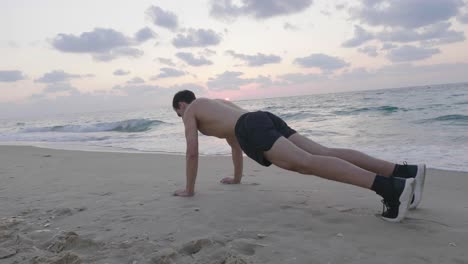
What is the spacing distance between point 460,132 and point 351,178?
706cm

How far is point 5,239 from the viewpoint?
8.57 feet

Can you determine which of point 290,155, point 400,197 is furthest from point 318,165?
point 400,197

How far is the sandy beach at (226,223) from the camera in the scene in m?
2.21

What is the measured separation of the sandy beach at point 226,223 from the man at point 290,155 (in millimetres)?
225

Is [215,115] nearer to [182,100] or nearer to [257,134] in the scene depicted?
[182,100]

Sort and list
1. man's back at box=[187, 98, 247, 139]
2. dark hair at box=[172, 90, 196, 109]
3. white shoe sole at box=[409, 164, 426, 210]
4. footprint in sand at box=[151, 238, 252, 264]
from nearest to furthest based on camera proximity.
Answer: footprint in sand at box=[151, 238, 252, 264]
white shoe sole at box=[409, 164, 426, 210]
man's back at box=[187, 98, 247, 139]
dark hair at box=[172, 90, 196, 109]

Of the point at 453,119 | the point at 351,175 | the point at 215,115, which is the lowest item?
the point at 453,119

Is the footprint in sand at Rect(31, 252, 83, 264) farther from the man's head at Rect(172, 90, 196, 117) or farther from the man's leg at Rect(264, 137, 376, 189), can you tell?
the man's head at Rect(172, 90, 196, 117)

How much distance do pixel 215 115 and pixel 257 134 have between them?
23.9 inches

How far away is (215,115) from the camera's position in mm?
3465

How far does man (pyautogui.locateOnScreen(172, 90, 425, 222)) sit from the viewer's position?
2.63 meters

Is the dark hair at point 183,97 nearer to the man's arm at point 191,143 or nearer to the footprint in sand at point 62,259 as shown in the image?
the man's arm at point 191,143

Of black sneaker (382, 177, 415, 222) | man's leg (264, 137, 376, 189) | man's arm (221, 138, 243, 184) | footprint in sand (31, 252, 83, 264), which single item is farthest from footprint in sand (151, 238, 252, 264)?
man's arm (221, 138, 243, 184)

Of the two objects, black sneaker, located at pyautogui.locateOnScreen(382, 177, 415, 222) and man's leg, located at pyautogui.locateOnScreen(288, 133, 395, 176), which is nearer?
black sneaker, located at pyautogui.locateOnScreen(382, 177, 415, 222)
